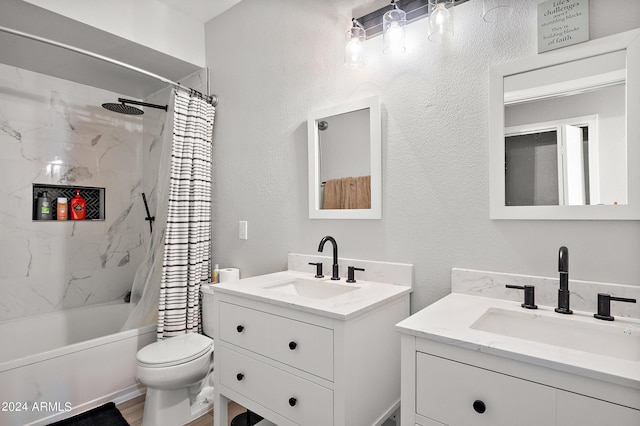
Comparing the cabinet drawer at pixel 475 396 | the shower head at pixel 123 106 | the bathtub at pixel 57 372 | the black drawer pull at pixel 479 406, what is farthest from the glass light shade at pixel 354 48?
the bathtub at pixel 57 372

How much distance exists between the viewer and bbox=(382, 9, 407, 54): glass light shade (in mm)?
1546

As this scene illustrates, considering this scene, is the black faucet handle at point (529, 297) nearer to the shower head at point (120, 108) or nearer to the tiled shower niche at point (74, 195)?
the shower head at point (120, 108)

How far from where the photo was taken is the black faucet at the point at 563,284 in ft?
3.54

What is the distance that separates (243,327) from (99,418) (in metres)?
1.25

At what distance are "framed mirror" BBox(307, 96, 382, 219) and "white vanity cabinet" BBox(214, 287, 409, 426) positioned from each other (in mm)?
533

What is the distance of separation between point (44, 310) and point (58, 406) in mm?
1098

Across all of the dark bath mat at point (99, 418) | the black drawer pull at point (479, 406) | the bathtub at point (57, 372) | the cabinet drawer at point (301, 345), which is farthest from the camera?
the dark bath mat at point (99, 418)

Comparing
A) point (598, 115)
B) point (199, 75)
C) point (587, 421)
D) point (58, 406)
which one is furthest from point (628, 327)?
point (199, 75)

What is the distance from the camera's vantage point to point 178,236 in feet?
7.22

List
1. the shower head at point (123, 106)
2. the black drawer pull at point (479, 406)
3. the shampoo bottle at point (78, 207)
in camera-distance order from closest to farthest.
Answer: the black drawer pull at point (479, 406) → the shower head at point (123, 106) → the shampoo bottle at point (78, 207)

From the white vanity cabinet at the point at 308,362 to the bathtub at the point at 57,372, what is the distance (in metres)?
0.93

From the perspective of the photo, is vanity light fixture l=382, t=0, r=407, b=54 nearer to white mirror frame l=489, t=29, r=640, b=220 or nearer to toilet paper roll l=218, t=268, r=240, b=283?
white mirror frame l=489, t=29, r=640, b=220

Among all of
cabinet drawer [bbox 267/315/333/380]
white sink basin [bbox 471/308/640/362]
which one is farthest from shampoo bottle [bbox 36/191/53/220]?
white sink basin [bbox 471/308/640/362]

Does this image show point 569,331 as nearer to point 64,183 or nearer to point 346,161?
point 346,161
